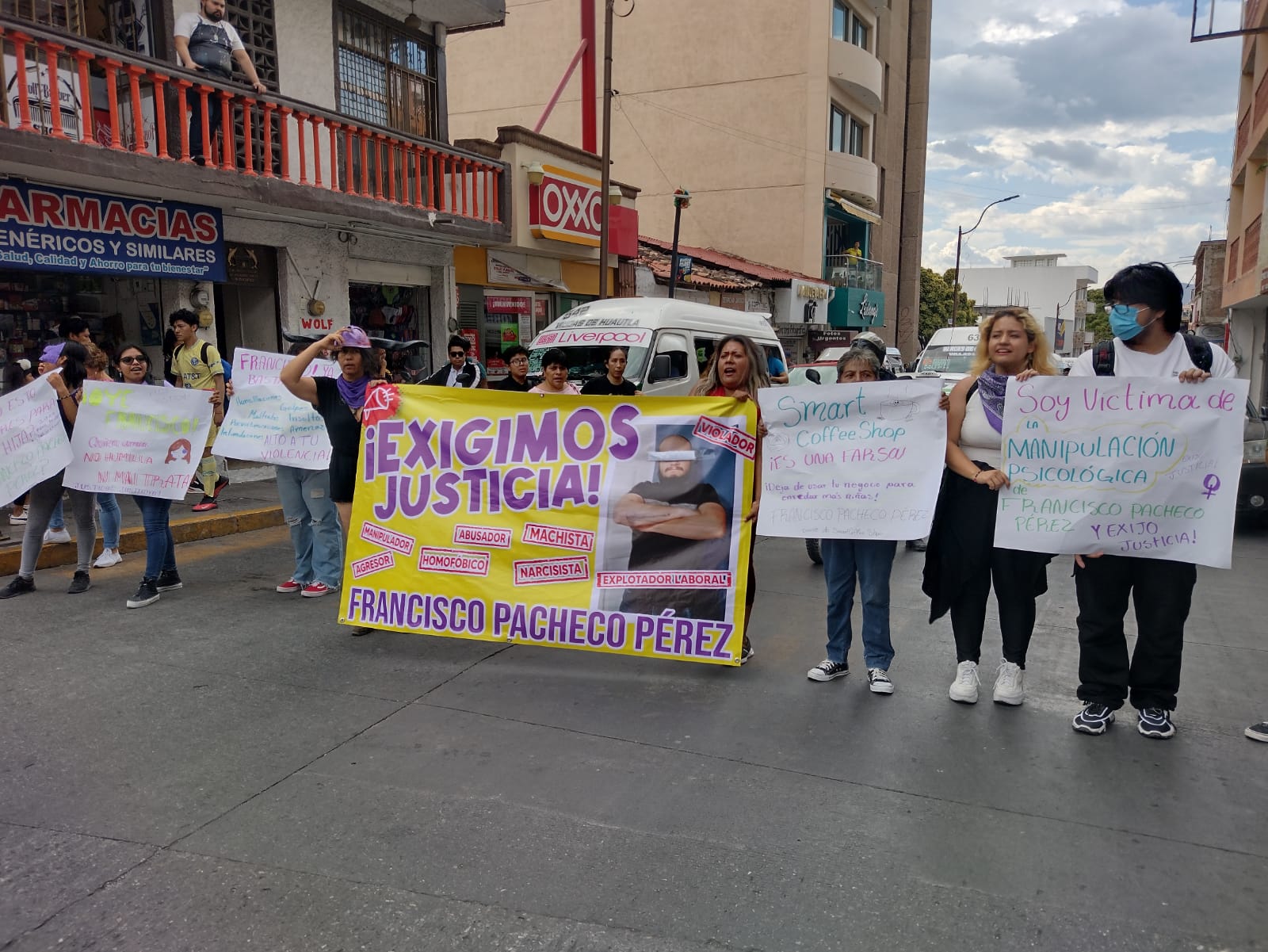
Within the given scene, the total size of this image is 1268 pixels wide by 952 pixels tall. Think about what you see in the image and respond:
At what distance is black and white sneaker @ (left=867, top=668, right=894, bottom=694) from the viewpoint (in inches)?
182

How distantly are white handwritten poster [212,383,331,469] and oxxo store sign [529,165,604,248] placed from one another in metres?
9.83

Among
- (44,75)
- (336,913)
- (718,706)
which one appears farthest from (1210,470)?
(44,75)

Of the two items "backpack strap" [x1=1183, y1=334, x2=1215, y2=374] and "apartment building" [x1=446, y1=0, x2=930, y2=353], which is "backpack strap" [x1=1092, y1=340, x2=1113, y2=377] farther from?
Answer: "apartment building" [x1=446, y1=0, x2=930, y2=353]

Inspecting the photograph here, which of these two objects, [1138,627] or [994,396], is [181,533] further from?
[1138,627]

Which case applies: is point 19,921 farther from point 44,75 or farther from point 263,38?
point 263,38

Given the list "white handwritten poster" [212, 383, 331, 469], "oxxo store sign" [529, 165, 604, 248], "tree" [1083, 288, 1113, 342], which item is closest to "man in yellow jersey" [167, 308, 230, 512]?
"white handwritten poster" [212, 383, 331, 469]

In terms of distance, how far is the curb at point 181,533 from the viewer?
7359mm

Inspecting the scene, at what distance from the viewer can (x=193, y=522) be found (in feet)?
28.7

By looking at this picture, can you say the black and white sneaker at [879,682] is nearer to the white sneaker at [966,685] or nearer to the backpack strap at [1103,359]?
the white sneaker at [966,685]

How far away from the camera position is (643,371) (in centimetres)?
1103

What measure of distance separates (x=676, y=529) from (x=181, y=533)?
19.1ft

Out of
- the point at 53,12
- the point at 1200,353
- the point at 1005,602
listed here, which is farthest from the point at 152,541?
the point at 53,12

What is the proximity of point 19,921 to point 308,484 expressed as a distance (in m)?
3.88

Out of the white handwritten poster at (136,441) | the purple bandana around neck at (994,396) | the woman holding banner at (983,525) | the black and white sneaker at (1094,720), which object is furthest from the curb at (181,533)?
the black and white sneaker at (1094,720)
